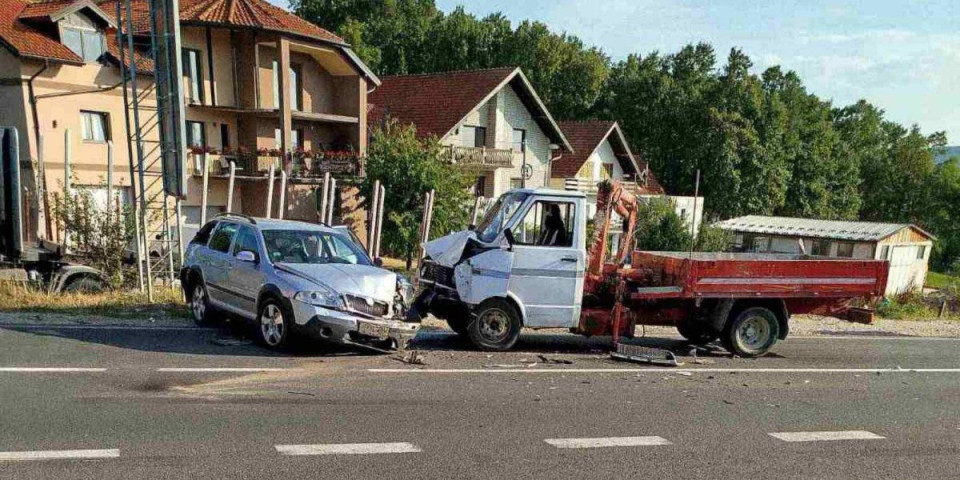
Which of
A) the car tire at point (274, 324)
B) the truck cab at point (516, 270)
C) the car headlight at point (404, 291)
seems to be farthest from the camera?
the truck cab at point (516, 270)

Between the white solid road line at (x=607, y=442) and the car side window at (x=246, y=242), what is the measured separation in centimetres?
562

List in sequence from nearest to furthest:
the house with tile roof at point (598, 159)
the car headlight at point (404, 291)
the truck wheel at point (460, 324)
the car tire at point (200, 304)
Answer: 1. the car headlight at point (404, 291)
2. the truck wheel at point (460, 324)
3. the car tire at point (200, 304)
4. the house with tile roof at point (598, 159)

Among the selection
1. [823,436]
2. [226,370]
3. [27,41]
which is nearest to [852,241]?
[823,436]

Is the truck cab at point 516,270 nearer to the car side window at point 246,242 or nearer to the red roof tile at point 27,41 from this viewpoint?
the car side window at point 246,242

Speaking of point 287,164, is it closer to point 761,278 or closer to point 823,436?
point 761,278

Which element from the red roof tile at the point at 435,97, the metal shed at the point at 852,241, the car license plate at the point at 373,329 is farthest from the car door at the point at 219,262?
the metal shed at the point at 852,241

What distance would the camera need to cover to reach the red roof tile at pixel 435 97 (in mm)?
37094

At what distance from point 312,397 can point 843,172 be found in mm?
60713

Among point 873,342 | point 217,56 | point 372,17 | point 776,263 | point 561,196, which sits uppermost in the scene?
point 372,17

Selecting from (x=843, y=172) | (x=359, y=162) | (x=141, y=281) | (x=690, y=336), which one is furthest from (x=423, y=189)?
(x=843, y=172)

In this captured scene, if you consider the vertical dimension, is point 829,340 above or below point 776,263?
below

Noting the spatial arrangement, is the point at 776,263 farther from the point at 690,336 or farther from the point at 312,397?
the point at 312,397

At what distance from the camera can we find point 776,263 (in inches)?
457

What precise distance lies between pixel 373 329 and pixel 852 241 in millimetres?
33352
